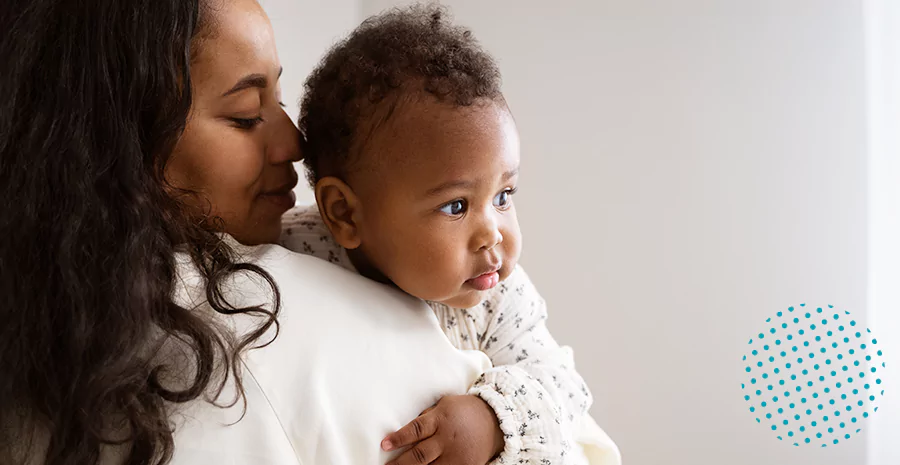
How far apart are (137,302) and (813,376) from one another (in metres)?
1.65

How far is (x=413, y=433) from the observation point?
2.88 ft

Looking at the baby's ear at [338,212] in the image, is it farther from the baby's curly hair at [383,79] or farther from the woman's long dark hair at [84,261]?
the woman's long dark hair at [84,261]

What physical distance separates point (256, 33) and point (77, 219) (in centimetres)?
35

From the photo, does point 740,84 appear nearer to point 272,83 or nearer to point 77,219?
point 272,83

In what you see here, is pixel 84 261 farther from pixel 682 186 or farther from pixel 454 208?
pixel 682 186

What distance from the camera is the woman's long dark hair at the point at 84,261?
2.47 feet

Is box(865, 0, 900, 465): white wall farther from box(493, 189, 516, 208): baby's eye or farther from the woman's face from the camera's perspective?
the woman's face

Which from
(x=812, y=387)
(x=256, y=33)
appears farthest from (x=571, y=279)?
(x=256, y=33)

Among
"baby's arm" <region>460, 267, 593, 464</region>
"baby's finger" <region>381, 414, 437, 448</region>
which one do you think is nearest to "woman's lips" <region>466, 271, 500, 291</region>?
"baby's arm" <region>460, 267, 593, 464</region>

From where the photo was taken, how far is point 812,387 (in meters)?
1.89

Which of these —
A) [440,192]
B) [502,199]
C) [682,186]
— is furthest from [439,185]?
[682,186]

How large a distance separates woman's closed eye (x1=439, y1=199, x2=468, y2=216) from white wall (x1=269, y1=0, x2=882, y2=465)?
1.05 meters

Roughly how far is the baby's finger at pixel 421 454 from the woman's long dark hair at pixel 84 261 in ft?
0.72

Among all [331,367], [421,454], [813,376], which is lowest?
[813,376]
